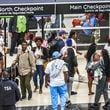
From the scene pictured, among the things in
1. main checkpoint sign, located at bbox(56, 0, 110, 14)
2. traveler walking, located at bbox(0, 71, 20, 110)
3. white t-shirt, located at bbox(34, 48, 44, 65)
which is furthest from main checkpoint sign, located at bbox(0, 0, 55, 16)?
white t-shirt, located at bbox(34, 48, 44, 65)

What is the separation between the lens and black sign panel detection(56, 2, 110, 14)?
15039 mm

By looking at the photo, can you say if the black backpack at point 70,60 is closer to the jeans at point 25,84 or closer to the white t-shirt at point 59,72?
the white t-shirt at point 59,72

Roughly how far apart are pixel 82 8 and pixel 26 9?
4.94 ft

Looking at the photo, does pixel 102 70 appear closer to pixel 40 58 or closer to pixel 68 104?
pixel 68 104

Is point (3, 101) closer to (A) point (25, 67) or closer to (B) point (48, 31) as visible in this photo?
(A) point (25, 67)

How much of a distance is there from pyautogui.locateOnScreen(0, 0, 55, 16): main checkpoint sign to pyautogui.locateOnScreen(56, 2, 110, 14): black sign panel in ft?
0.79

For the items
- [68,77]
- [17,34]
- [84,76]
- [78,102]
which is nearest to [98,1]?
[68,77]

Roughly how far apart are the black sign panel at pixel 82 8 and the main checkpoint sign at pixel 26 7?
24cm

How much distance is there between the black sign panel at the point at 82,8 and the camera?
49.3 feet

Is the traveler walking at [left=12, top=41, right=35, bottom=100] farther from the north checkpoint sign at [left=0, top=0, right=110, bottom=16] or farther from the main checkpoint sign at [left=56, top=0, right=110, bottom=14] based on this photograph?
the main checkpoint sign at [left=56, top=0, right=110, bottom=14]

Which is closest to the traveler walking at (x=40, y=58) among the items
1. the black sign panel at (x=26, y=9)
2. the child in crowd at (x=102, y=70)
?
the child in crowd at (x=102, y=70)

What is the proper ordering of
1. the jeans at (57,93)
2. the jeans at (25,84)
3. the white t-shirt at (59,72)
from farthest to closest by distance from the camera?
the jeans at (25,84) → the jeans at (57,93) → the white t-shirt at (59,72)

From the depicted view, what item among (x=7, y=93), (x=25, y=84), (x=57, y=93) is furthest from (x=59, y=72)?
(x=25, y=84)

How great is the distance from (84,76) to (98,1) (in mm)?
6957
